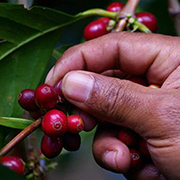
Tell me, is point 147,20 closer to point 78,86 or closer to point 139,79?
point 139,79

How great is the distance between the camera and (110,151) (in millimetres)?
1118

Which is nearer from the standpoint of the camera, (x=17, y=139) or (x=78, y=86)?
(x=17, y=139)

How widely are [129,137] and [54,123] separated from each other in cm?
36

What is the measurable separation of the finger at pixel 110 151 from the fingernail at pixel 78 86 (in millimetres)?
239

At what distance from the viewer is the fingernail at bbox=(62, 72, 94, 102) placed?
1036mm

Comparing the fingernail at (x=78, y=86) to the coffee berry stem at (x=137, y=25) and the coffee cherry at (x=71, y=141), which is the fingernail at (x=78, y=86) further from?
the coffee berry stem at (x=137, y=25)

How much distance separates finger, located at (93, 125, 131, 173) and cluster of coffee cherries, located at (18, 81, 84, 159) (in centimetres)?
14

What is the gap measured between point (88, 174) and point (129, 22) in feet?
4.50

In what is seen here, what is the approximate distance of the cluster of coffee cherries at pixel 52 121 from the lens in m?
0.96

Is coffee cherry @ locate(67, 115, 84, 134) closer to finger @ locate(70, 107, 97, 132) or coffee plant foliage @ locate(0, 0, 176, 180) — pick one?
finger @ locate(70, 107, 97, 132)

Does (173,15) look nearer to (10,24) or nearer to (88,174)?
(10,24)

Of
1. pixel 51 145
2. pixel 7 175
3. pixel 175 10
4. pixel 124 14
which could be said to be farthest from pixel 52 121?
pixel 175 10

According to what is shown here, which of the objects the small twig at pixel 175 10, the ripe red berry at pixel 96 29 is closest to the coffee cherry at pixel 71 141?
the ripe red berry at pixel 96 29

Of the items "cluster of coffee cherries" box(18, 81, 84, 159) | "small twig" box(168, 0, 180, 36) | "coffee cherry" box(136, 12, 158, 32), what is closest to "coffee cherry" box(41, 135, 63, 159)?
"cluster of coffee cherries" box(18, 81, 84, 159)
